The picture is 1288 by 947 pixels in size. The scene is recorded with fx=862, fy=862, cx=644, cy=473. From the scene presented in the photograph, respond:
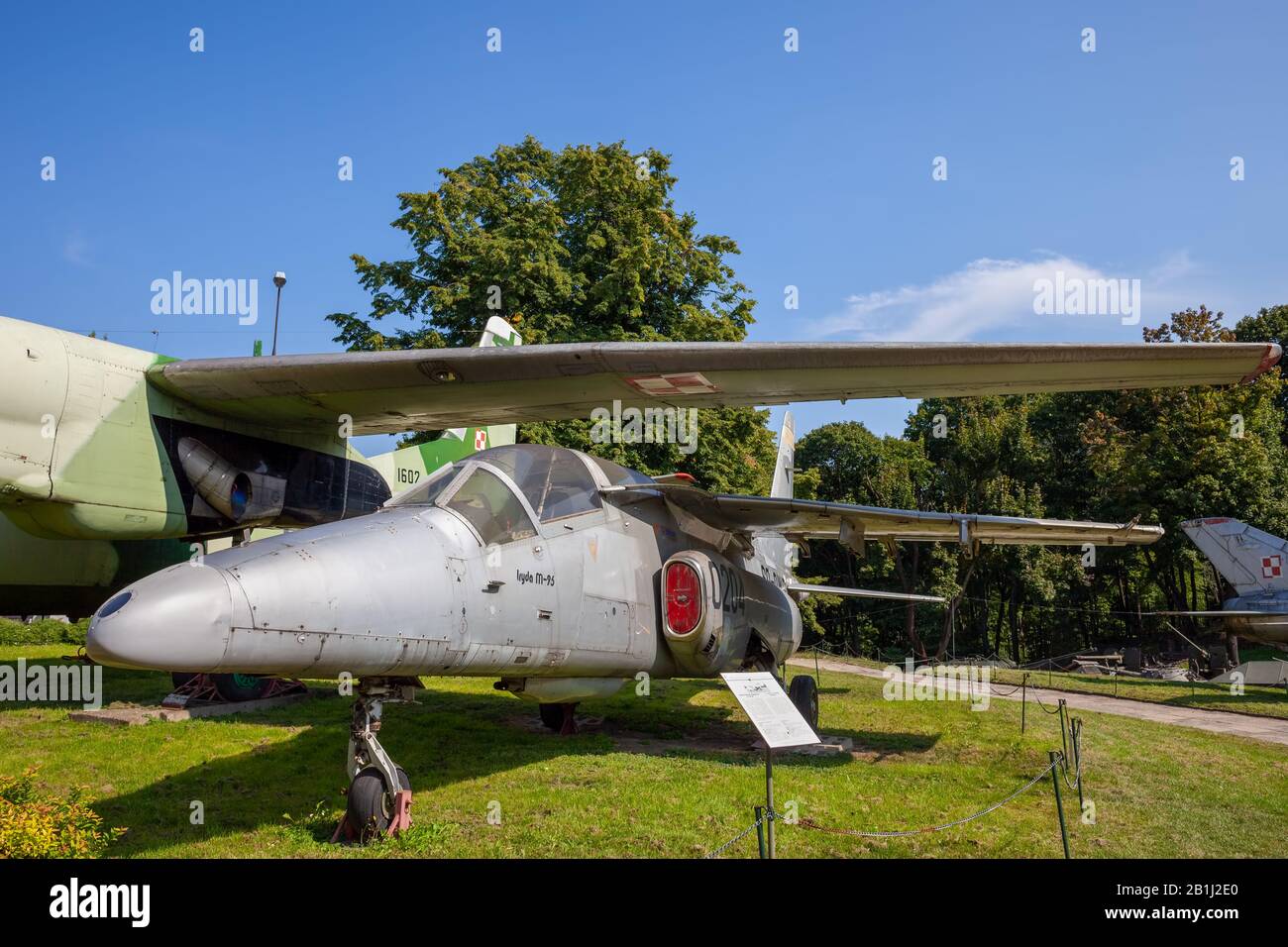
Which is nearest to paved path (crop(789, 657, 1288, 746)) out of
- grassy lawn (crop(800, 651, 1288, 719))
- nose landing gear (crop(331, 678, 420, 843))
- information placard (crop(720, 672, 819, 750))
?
grassy lawn (crop(800, 651, 1288, 719))

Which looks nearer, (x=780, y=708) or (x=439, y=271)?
(x=780, y=708)

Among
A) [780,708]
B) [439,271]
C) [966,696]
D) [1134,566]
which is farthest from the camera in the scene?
[1134,566]

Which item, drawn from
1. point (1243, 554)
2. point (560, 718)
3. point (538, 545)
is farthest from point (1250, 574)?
point (538, 545)

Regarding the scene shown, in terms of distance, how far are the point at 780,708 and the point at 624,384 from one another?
3.93 m

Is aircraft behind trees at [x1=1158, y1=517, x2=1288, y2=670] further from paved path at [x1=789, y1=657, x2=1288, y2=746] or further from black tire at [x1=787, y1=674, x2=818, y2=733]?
black tire at [x1=787, y1=674, x2=818, y2=733]

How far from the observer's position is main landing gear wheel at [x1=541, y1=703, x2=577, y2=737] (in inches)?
450

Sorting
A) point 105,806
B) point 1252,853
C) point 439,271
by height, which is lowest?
point 1252,853

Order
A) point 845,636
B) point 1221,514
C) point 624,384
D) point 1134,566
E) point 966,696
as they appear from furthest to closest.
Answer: point 845,636, point 1134,566, point 1221,514, point 966,696, point 624,384

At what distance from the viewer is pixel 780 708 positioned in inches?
242

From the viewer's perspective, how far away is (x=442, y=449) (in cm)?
1595

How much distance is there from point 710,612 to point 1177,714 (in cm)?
1305

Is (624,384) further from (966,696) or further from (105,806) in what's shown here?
(966,696)

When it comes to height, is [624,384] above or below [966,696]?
above
